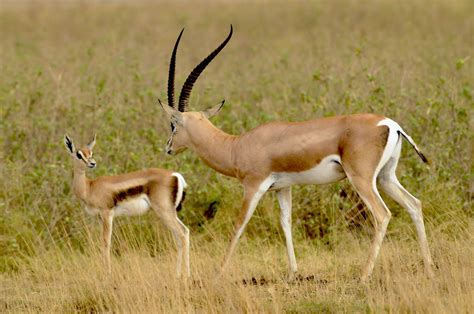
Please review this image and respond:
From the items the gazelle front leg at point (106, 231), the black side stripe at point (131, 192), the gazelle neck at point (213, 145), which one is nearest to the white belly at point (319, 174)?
the gazelle neck at point (213, 145)

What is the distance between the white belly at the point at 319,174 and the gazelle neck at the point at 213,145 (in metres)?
0.50

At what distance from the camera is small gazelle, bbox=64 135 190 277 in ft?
24.3

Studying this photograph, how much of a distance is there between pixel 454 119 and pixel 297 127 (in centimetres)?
322

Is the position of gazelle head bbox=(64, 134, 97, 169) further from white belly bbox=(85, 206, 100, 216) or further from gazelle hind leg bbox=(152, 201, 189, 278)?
gazelle hind leg bbox=(152, 201, 189, 278)

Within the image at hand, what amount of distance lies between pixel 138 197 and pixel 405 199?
2.19 metres

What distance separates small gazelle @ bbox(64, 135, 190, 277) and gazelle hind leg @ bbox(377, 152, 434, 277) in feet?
5.48

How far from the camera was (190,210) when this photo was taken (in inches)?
347

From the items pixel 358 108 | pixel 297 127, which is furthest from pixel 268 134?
pixel 358 108

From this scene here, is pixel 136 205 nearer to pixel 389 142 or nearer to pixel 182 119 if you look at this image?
pixel 182 119

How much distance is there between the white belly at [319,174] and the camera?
6633mm

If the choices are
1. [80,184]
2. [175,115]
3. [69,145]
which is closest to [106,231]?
[80,184]

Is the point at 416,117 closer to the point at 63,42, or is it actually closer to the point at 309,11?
the point at 63,42

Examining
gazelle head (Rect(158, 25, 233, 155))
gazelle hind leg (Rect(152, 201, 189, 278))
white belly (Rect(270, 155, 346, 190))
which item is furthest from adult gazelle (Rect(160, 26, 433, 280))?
gazelle hind leg (Rect(152, 201, 189, 278))

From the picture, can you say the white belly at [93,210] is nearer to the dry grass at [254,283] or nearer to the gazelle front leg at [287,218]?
the dry grass at [254,283]
